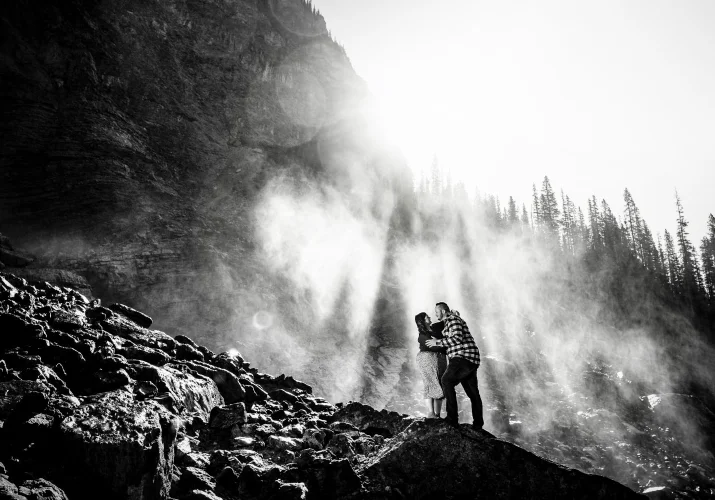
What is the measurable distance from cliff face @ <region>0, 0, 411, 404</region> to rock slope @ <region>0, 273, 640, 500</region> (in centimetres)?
1579

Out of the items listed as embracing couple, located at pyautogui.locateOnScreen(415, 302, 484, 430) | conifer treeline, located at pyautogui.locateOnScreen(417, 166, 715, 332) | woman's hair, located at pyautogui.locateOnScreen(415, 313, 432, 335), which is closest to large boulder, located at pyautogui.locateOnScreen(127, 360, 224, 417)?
woman's hair, located at pyautogui.locateOnScreen(415, 313, 432, 335)

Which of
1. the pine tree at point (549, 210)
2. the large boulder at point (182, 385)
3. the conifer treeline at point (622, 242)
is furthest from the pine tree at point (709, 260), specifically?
the large boulder at point (182, 385)

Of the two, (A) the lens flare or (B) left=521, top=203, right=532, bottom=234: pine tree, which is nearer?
(A) the lens flare

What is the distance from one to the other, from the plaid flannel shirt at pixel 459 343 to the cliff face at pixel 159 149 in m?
20.5

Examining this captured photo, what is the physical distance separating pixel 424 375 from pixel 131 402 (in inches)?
209

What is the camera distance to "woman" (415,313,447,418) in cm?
786

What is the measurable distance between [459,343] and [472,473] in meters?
1.91

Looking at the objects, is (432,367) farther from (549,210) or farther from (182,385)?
(549,210)

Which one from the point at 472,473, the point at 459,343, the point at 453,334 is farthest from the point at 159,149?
the point at 472,473

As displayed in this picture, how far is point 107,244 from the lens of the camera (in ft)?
79.2

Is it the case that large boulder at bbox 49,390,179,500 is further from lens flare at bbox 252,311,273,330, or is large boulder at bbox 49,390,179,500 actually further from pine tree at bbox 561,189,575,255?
pine tree at bbox 561,189,575,255

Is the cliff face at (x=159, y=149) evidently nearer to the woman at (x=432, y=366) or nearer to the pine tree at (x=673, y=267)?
the woman at (x=432, y=366)

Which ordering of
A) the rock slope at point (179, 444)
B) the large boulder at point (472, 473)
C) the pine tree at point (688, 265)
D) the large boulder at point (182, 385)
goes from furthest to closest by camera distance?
the pine tree at point (688, 265), the large boulder at point (182, 385), the large boulder at point (472, 473), the rock slope at point (179, 444)

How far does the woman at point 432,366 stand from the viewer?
7855 mm
